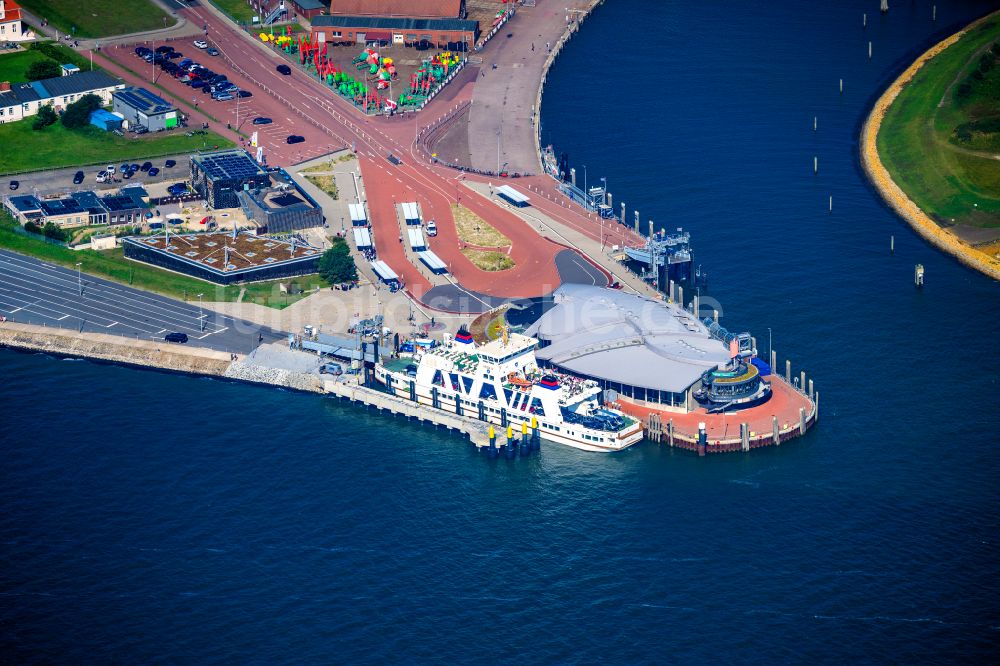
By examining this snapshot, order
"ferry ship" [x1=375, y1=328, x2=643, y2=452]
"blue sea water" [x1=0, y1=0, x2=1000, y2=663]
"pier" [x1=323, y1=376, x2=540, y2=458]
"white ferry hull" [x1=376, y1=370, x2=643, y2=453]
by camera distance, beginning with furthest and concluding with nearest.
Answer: "pier" [x1=323, y1=376, x2=540, y2=458], "ferry ship" [x1=375, y1=328, x2=643, y2=452], "white ferry hull" [x1=376, y1=370, x2=643, y2=453], "blue sea water" [x1=0, y1=0, x2=1000, y2=663]

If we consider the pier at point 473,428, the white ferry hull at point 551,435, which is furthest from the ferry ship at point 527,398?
the pier at point 473,428

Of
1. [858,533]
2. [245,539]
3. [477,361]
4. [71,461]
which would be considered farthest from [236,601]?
[858,533]

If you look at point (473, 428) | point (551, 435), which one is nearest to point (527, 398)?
point (551, 435)

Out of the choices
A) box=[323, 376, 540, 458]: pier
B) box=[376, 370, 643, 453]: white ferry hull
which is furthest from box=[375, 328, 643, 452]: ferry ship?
box=[323, 376, 540, 458]: pier

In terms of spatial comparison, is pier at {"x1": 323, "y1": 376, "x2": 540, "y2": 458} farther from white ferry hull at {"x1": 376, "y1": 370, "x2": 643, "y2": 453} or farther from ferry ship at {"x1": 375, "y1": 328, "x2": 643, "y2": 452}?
ferry ship at {"x1": 375, "y1": 328, "x2": 643, "y2": 452}

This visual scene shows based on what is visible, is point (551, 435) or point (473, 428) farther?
point (473, 428)

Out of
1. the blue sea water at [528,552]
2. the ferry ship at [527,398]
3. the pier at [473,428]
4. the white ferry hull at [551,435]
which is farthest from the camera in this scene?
the pier at [473,428]

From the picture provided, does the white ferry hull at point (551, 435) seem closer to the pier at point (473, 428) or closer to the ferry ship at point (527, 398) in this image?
the ferry ship at point (527, 398)

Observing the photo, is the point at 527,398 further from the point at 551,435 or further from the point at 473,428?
the point at 473,428
